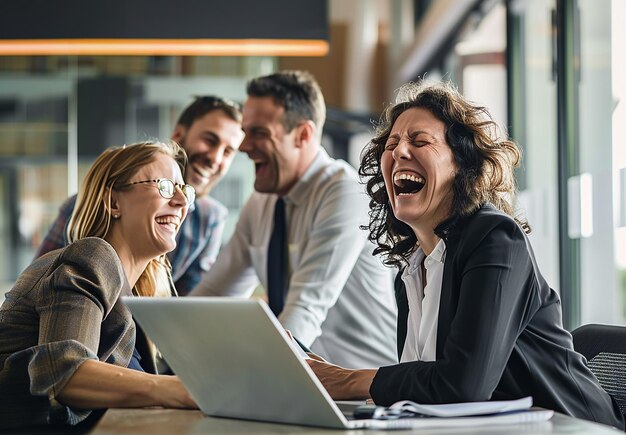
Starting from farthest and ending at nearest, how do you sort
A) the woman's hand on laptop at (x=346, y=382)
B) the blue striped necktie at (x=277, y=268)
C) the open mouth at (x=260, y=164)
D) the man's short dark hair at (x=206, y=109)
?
the man's short dark hair at (x=206, y=109) < the open mouth at (x=260, y=164) < the blue striped necktie at (x=277, y=268) < the woman's hand on laptop at (x=346, y=382)

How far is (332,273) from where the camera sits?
11.1ft

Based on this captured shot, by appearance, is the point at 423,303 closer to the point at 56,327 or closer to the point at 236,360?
the point at 236,360

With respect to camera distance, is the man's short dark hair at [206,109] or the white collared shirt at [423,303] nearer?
the white collared shirt at [423,303]

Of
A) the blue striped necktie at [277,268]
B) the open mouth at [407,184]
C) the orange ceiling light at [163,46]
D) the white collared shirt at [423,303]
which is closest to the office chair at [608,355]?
the white collared shirt at [423,303]

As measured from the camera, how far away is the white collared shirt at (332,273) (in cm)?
333

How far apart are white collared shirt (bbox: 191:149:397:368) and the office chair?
1.11 metres

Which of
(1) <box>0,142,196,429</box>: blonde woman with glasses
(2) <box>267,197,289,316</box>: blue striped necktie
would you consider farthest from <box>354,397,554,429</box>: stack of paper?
(2) <box>267,197,289,316</box>: blue striped necktie

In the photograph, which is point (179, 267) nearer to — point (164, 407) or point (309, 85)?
point (309, 85)

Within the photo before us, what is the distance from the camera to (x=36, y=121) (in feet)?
20.9

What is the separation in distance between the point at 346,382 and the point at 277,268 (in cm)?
169

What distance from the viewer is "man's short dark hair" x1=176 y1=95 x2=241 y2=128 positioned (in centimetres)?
418

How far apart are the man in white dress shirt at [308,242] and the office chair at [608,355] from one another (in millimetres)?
1105

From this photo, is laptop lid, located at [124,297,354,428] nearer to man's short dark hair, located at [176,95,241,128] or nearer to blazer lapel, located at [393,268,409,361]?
blazer lapel, located at [393,268,409,361]

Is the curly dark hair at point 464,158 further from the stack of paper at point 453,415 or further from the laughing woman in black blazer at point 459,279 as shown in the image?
the stack of paper at point 453,415
